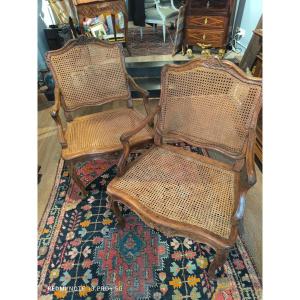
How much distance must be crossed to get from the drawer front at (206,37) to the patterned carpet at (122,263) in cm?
231

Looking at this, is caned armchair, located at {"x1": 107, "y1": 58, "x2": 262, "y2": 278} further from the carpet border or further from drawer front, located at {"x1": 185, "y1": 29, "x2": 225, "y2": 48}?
drawer front, located at {"x1": 185, "y1": 29, "x2": 225, "y2": 48}

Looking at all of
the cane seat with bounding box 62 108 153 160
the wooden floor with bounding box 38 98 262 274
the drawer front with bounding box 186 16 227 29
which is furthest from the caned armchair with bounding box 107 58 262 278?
the drawer front with bounding box 186 16 227 29

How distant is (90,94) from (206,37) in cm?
178

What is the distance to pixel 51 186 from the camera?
6.50 ft

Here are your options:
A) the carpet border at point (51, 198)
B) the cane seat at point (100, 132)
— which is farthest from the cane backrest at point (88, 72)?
the carpet border at point (51, 198)

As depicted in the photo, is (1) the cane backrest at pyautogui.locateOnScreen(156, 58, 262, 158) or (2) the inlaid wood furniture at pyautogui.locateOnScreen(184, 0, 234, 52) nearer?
(1) the cane backrest at pyautogui.locateOnScreen(156, 58, 262, 158)

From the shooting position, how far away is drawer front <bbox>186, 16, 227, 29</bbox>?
2650 mm

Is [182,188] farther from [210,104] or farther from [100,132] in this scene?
[100,132]

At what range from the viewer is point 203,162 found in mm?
1473

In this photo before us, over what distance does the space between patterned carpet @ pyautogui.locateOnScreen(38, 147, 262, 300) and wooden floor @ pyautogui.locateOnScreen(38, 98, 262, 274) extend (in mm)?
78

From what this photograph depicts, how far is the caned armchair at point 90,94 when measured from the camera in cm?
164

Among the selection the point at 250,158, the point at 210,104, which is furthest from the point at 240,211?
the point at 210,104

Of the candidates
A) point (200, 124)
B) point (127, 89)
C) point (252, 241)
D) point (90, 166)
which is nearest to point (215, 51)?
point (127, 89)
